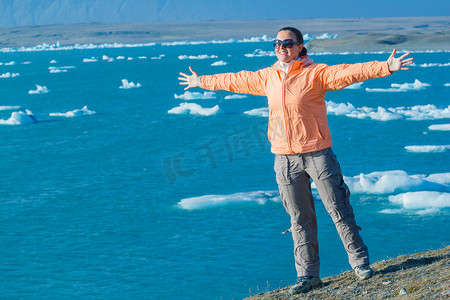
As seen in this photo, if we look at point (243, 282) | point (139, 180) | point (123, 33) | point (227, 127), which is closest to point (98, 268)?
point (243, 282)

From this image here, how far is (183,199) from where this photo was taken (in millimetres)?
12828

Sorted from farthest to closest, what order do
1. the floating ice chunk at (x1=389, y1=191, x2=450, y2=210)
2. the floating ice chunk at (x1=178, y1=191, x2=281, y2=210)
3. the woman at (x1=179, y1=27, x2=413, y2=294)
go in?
the floating ice chunk at (x1=178, y1=191, x2=281, y2=210) → the floating ice chunk at (x1=389, y1=191, x2=450, y2=210) → the woman at (x1=179, y1=27, x2=413, y2=294)

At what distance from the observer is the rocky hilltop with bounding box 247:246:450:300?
395 centimetres

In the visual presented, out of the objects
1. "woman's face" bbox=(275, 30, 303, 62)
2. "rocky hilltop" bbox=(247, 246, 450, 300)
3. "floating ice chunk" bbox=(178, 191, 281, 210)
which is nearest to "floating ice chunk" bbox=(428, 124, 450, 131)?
"floating ice chunk" bbox=(178, 191, 281, 210)

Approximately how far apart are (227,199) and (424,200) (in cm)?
349

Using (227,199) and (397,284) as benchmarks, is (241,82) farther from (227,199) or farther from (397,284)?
(227,199)

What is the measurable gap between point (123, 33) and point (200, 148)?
347 feet

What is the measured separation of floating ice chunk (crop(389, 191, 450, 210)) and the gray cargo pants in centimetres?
743

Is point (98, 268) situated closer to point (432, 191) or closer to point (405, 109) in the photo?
point (432, 191)

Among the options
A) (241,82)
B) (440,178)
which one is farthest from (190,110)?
(241,82)

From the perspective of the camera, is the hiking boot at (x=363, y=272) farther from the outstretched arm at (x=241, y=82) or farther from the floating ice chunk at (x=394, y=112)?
the floating ice chunk at (x=394, y=112)

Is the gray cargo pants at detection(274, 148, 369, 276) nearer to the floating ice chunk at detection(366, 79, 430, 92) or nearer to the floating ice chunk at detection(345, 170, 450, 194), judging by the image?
the floating ice chunk at detection(345, 170, 450, 194)

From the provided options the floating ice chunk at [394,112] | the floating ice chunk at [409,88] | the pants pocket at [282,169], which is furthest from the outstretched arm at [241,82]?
the floating ice chunk at [409,88]

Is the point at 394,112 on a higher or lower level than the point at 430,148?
higher
